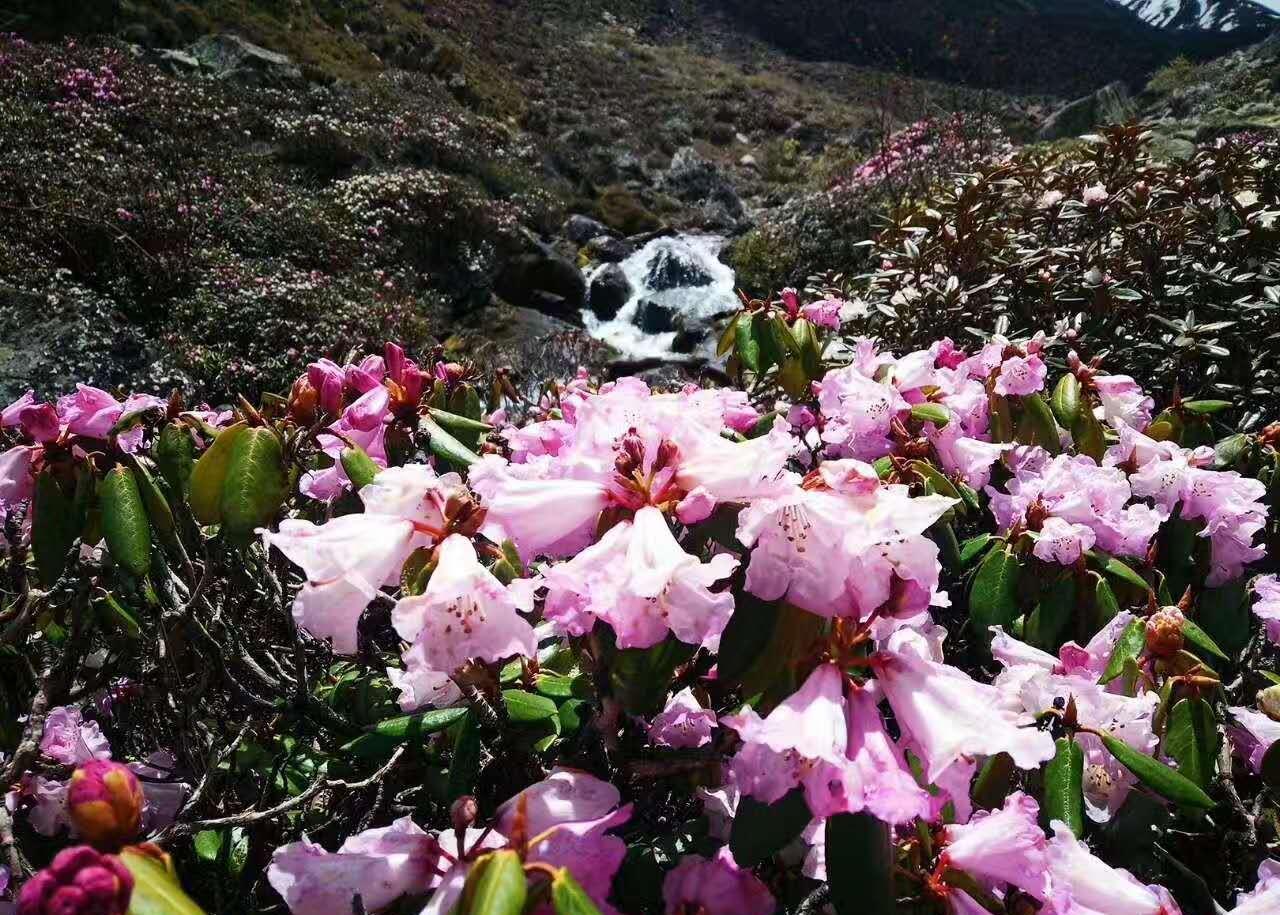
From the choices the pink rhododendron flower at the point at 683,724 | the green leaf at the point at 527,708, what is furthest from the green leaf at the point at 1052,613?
the green leaf at the point at 527,708

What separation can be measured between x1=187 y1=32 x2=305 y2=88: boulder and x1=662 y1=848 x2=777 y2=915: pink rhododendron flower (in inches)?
554

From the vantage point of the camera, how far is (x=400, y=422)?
1184 millimetres

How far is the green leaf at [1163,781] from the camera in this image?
2.60 ft

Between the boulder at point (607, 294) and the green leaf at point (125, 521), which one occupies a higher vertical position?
the green leaf at point (125, 521)

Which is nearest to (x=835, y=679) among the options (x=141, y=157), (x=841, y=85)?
(x=141, y=157)

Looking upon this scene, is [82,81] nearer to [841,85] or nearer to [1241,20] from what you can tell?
[841,85]

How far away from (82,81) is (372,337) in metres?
5.96

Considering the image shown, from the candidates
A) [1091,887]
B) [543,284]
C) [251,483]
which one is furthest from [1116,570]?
[543,284]

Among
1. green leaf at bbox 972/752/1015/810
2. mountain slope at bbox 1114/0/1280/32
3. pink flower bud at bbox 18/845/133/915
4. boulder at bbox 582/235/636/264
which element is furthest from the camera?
mountain slope at bbox 1114/0/1280/32

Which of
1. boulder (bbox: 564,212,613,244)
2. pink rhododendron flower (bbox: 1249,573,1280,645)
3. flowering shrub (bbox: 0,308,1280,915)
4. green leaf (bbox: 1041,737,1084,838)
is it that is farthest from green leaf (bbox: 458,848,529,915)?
boulder (bbox: 564,212,613,244)

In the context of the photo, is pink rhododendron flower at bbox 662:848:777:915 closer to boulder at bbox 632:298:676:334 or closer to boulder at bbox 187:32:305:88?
boulder at bbox 632:298:676:334

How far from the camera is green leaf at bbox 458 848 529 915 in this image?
478 millimetres

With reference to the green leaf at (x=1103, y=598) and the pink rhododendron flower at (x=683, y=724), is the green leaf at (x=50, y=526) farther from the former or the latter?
the green leaf at (x=1103, y=598)

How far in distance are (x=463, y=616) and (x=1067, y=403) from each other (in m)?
1.49
